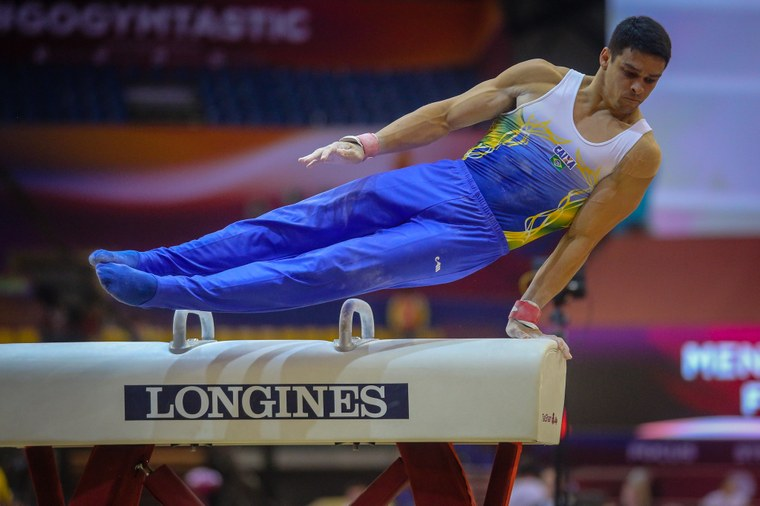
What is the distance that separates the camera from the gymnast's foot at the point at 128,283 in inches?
107

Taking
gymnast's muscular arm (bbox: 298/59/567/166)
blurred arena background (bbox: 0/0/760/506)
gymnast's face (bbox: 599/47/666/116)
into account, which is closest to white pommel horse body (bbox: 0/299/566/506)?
gymnast's muscular arm (bbox: 298/59/567/166)

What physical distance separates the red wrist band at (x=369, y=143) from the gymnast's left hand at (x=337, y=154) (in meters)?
0.02

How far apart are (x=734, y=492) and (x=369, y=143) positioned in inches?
258

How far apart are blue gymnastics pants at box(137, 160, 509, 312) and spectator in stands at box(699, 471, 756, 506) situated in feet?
20.0

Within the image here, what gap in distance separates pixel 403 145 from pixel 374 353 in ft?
2.67

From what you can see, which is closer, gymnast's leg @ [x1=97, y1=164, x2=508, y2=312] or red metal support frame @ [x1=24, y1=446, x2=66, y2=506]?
gymnast's leg @ [x1=97, y1=164, x2=508, y2=312]

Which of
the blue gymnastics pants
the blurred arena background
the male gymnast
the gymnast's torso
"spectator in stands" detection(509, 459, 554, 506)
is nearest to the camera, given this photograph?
the blue gymnastics pants

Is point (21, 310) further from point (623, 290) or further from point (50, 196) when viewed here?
point (623, 290)

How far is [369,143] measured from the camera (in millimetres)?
3084

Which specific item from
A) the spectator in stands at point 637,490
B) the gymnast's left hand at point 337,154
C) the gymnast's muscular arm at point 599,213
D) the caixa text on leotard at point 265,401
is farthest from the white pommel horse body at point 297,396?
the spectator in stands at point 637,490

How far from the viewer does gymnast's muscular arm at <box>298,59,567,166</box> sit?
3152mm

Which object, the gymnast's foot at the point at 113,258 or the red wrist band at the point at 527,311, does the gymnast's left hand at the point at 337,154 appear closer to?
the gymnast's foot at the point at 113,258

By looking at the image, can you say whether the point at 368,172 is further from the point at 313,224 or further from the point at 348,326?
the point at 348,326

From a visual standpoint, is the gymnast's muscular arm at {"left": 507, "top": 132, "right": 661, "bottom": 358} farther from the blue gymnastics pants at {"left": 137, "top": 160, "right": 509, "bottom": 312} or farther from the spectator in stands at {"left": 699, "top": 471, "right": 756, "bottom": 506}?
the spectator in stands at {"left": 699, "top": 471, "right": 756, "bottom": 506}
